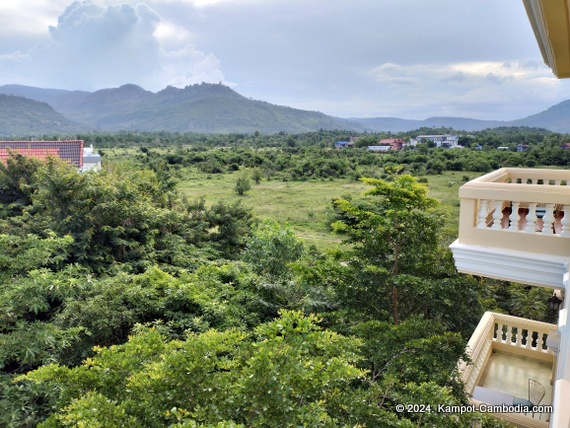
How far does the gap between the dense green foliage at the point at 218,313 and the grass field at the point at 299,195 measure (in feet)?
14.6

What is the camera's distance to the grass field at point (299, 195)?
14633 mm

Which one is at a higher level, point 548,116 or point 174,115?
point 174,115

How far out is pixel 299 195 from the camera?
19891mm

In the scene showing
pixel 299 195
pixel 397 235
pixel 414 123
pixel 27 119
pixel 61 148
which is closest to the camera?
pixel 397 235

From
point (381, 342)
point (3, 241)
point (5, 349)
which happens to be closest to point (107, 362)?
point (5, 349)

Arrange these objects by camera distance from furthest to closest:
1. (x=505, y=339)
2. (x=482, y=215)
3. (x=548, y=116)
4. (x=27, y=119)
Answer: (x=27, y=119) → (x=548, y=116) → (x=505, y=339) → (x=482, y=215)

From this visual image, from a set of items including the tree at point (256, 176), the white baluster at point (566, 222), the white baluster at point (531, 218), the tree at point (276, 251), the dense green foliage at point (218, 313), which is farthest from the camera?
the tree at point (256, 176)

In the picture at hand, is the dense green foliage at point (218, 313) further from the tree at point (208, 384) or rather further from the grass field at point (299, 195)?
the grass field at point (299, 195)

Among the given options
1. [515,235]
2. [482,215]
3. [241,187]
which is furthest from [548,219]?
[241,187]

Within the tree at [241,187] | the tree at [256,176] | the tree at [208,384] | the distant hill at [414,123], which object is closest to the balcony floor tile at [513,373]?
the tree at [208,384]

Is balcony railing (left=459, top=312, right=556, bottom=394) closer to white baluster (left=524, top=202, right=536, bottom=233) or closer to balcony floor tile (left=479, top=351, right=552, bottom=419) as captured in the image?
balcony floor tile (left=479, top=351, right=552, bottom=419)

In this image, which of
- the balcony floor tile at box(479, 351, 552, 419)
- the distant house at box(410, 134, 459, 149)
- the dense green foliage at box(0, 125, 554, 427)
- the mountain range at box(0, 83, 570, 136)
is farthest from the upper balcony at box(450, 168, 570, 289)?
the mountain range at box(0, 83, 570, 136)

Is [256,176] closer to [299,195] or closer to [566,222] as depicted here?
[299,195]

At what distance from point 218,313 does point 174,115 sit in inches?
5482
